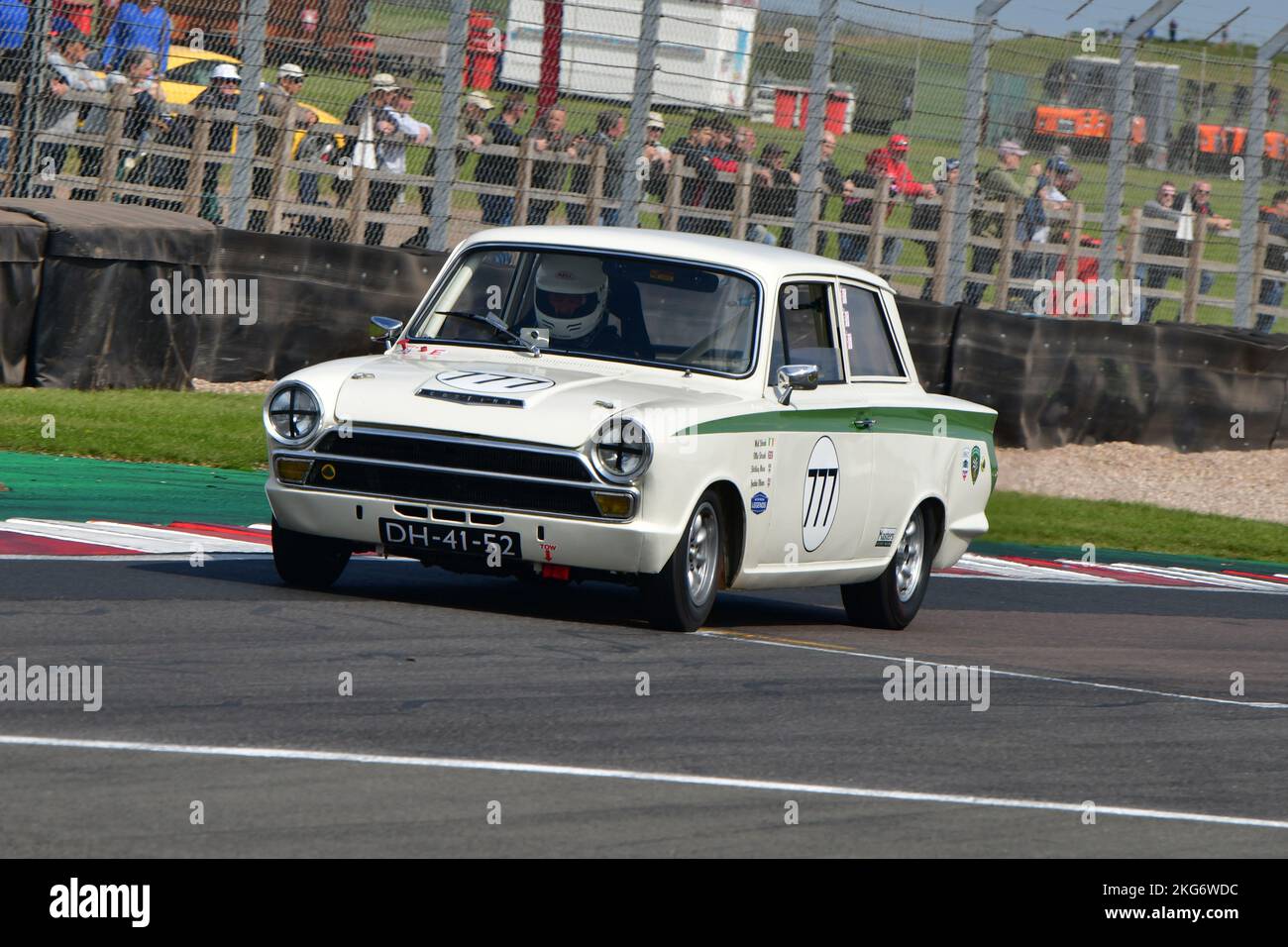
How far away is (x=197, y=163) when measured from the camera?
1728cm

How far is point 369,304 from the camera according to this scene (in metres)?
16.6

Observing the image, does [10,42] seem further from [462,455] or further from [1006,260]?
[1006,260]

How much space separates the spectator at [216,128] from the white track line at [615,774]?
39.4 ft

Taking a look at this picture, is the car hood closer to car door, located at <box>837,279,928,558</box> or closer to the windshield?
the windshield

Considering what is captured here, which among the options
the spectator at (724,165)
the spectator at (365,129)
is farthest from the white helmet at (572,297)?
the spectator at (724,165)

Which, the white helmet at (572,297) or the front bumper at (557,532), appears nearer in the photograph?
the front bumper at (557,532)

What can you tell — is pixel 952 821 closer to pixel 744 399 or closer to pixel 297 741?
pixel 297 741

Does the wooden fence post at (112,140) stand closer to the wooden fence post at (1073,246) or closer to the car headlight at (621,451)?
the wooden fence post at (1073,246)

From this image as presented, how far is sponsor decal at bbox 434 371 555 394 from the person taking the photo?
27.0 ft

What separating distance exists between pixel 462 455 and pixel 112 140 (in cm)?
993

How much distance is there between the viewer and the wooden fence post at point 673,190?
1964 cm

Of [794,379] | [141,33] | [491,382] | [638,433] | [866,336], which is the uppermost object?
[141,33]

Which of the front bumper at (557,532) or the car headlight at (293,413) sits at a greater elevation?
the car headlight at (293,413)

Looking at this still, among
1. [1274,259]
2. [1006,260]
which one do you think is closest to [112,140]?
[1006,260]
